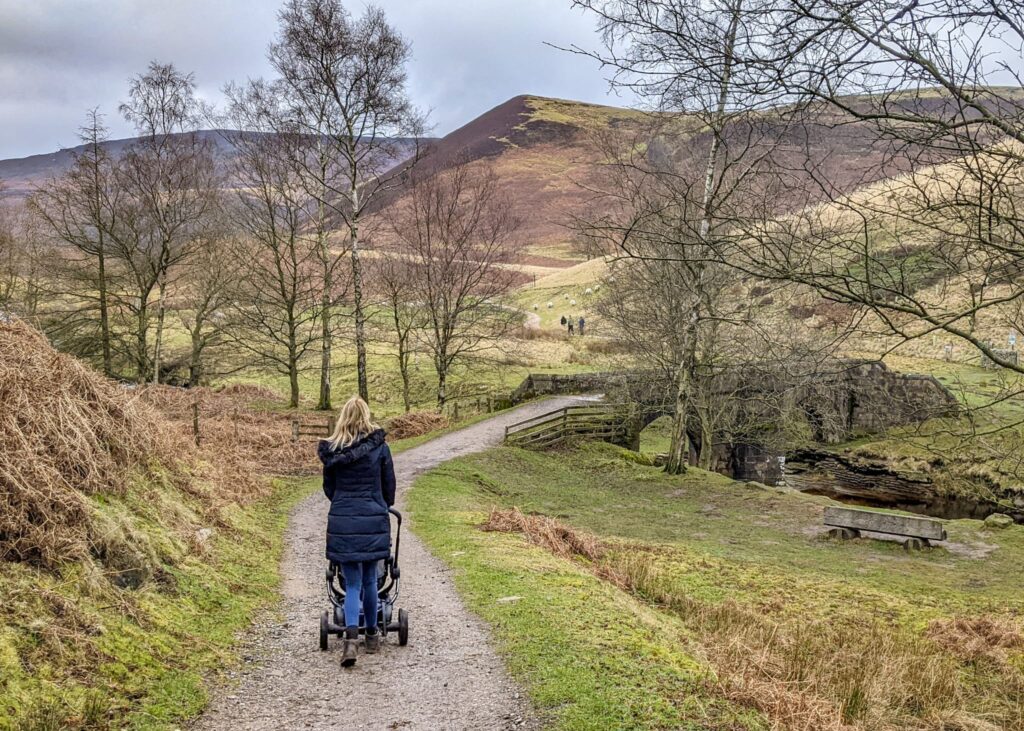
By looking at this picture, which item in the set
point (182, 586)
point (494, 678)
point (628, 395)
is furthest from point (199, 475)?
point (628, 395)

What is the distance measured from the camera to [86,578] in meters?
6.66

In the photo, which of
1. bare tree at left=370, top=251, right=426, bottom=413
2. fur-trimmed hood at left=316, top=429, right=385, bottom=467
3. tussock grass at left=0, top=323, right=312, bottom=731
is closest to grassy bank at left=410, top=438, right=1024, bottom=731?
fur-trimmed hood at left=316, top=429, right=385, bottom=467

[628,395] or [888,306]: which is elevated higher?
[888,306]

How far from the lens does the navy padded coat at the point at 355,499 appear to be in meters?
6.58

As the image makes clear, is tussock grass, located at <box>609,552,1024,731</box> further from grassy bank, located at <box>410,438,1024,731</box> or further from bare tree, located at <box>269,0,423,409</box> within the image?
bare tree, located at <box>269,0,423,409</box>

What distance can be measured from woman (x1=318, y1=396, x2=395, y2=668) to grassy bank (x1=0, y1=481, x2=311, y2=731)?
1.42 metres

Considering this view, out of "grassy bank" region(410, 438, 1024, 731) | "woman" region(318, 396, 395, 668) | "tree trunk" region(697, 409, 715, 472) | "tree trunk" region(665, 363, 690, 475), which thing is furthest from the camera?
"tree trunk" region(697, 409, 715, 472)

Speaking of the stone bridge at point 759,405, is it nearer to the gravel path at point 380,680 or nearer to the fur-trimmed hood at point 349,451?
the gravel path at point 380,680

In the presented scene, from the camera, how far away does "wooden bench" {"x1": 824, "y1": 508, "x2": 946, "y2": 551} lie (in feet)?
54.5

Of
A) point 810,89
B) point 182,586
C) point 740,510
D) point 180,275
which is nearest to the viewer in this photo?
point 810,89

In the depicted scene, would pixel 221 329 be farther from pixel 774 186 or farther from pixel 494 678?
pixel 494 678

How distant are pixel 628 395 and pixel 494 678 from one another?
21797mm

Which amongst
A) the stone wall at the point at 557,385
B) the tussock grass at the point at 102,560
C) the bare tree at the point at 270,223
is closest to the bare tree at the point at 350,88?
the bare tree at the point at 270,223

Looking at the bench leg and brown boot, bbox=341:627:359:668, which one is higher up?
brown boot, bbox=341:627:359:668
